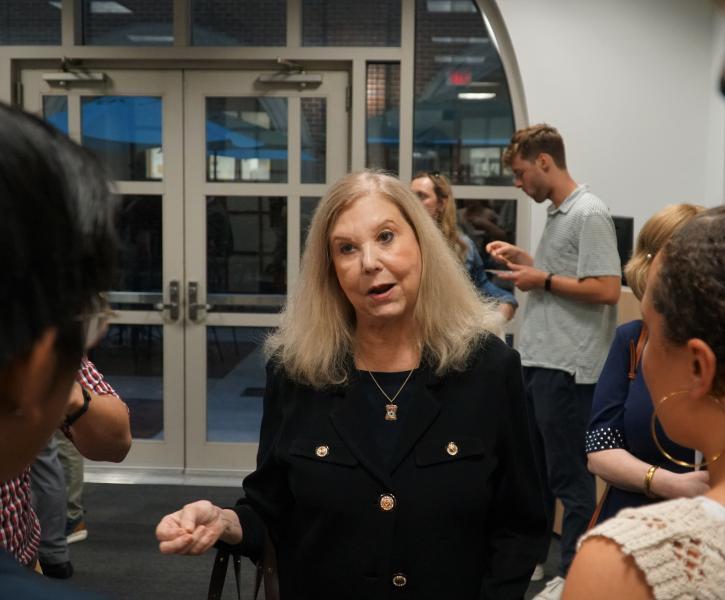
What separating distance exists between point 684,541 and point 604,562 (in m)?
0.09

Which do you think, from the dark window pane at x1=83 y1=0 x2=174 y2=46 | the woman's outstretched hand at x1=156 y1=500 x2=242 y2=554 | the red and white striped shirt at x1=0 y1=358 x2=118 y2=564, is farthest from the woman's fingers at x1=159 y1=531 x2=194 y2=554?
the dark window pane at x1=83 y1=0 x2=174 y2=46

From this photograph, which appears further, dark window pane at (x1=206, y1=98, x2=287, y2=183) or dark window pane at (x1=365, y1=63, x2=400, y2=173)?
dark window pane at (x1=206, y1=98, x2=287, y2=183)

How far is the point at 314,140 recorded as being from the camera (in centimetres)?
549

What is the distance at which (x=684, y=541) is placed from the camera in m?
0.93

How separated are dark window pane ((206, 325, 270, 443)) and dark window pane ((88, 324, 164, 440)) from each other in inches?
12.9

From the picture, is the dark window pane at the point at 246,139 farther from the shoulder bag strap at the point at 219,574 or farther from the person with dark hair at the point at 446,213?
the shoulder bag strap at the point at 219,574

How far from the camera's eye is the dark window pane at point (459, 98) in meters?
5.34

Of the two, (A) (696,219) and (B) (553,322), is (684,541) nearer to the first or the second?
(A) (696,219)

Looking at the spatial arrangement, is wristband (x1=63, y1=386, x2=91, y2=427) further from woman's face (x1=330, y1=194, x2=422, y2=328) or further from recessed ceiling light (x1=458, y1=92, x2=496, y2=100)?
recessed ceiling light (x1=458, y1=92, x2=496, y2=100)

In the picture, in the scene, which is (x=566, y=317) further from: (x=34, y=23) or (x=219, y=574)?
(x=34, y=23)

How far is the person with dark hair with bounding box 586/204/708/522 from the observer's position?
1962 millimetres

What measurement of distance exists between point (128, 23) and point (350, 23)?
4.59ft

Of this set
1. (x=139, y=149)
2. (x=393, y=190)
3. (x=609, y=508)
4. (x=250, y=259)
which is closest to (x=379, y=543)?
(x=609, y=508)

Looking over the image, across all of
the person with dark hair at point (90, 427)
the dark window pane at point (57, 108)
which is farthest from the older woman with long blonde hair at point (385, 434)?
the dark window pane at point (57, 108)
